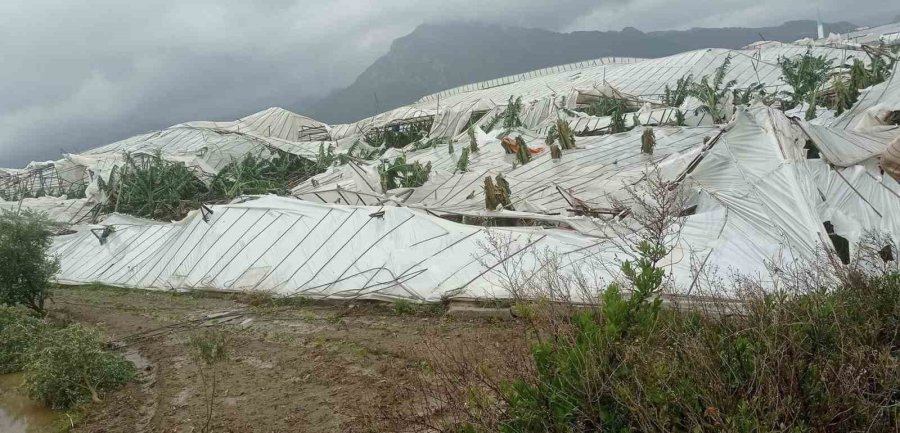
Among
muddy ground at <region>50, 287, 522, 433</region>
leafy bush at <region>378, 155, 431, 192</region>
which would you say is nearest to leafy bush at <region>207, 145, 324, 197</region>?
leafy bush at <region>378, 155, 431, 192</region>

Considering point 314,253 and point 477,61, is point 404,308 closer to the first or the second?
point 314,253

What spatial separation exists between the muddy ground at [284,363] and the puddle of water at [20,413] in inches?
26.8

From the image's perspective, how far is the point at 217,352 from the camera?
7008mm

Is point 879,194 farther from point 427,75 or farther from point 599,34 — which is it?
point 599,34

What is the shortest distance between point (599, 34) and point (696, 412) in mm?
210491

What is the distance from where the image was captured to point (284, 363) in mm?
6648

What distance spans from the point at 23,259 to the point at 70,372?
4.39m

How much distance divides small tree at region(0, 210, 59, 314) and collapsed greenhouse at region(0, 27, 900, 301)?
201cm

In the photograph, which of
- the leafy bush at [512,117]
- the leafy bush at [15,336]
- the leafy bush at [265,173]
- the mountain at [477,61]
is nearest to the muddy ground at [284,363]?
the leafy bush at [15,336]

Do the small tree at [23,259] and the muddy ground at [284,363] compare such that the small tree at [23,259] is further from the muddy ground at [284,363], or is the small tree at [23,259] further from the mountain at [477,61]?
the mountain at [477,61]

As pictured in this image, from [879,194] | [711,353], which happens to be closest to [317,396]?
[711,353]

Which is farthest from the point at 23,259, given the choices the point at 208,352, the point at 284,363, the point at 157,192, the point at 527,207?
the point at 527,207

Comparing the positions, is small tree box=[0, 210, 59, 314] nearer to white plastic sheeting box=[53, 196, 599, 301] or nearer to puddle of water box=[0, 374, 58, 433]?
Answer: white plastic sheeting box=[53, 196, 599, 301]

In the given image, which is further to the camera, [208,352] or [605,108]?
[605,108]
